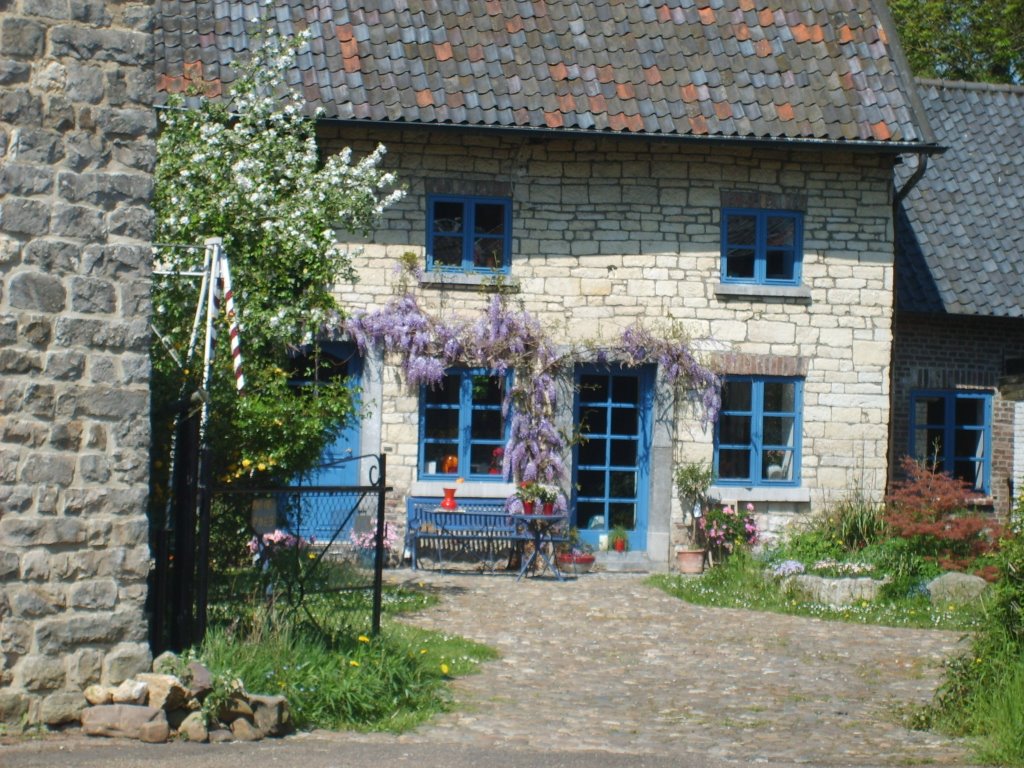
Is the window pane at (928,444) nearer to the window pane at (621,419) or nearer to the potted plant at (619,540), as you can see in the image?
the window pane at (621,419)

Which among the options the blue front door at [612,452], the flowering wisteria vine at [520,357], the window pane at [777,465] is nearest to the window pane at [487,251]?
the flowering wisteria vine at [520,357]

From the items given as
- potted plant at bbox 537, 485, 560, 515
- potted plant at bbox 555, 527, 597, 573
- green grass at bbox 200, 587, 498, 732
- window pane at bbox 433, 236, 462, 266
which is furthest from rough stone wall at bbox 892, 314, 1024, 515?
green grass at bbox 200, 587, 498, 732

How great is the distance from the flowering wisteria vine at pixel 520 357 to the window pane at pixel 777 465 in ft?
2.83

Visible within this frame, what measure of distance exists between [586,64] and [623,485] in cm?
462

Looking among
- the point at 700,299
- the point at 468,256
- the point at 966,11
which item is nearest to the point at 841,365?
the point at 700,299

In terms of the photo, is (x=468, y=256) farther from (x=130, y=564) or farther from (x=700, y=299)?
(x=130, y=564)

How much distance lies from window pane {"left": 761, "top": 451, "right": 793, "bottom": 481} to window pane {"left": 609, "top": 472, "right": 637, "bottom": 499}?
1431 millimetres

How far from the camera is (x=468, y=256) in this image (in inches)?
616

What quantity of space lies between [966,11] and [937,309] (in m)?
11.3

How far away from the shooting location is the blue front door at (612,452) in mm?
16062

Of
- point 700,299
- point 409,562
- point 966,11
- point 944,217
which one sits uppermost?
point 966,11

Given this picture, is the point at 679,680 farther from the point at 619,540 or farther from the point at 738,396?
the point at 738,396

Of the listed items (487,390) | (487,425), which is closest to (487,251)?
(487,390)

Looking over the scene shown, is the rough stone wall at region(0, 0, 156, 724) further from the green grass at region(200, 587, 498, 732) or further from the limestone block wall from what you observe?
the limestone block wall
